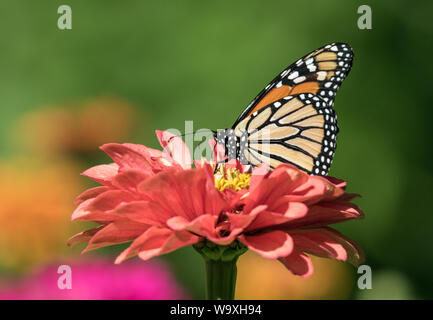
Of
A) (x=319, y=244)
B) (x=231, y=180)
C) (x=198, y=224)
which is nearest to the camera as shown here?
(x=198, y=224)

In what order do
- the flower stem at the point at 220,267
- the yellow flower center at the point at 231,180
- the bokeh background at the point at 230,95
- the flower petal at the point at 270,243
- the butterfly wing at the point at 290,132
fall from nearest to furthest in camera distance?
the flower petal at the point at 270,243 < the flower stem at the point at 220,267 < the yellow flower center at the point at 231,180 < the butterfly wing at the point at 290,132 < the bokeh background at the point at 230,95

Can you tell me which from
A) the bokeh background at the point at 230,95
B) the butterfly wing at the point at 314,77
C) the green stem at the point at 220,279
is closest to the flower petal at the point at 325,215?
the green stem at the point at 220,279

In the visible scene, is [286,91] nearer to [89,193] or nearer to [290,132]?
[290,132]

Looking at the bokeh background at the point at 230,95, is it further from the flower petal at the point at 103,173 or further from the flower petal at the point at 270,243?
the flower petal at the point at 270,243

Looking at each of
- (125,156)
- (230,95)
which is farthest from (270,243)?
(230,95)

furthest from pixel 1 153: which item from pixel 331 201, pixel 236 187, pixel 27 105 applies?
pixel 331 201

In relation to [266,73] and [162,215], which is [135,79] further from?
[162,215]

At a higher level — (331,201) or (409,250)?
(331,201)
